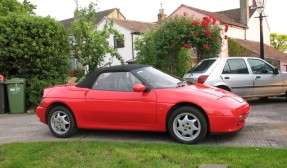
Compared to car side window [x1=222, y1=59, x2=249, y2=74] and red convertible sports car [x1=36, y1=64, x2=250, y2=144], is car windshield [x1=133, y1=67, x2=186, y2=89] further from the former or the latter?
car side window [x1=222, y1=59, x2=249, y2=74]

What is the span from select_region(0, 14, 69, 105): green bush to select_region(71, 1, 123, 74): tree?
29.4 inches

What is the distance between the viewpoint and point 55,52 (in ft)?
39.3

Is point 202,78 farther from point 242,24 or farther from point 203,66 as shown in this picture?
point 242,24

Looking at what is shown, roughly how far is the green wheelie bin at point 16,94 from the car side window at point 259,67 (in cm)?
710

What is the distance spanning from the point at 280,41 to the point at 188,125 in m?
71.9

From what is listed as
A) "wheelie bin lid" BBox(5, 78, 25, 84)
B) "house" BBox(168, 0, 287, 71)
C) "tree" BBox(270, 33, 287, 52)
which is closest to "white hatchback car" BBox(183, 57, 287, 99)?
"wheelie bin lid" BBox(5, 78, 25, 84)

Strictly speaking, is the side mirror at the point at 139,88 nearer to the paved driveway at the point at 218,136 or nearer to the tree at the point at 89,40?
the paved driveway at the point at 218,136

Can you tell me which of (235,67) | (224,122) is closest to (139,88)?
(224,122)

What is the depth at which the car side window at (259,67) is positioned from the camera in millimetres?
10977

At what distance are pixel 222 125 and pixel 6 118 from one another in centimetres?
710

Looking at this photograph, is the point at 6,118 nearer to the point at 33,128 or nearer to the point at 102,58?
the point at 33,128

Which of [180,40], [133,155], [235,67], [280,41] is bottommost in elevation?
[133,155]

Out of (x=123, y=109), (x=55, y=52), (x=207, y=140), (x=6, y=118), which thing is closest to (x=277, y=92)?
(x=207, y=140)

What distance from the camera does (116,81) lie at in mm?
7105
